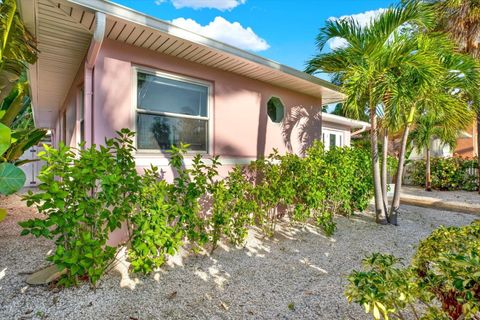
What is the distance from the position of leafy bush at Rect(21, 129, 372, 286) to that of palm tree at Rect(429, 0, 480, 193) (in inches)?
307

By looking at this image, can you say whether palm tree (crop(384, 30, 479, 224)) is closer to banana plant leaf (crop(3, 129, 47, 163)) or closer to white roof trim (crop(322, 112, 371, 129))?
white roof trim (crop(322, 112, 371, 129))

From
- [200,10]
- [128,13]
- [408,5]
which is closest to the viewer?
[128,13]

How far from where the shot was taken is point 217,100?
521 cm

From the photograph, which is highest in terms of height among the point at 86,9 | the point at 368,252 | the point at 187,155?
the point at 86,9

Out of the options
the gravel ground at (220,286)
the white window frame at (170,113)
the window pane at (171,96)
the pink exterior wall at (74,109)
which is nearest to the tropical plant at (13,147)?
the pink exterior wall at (74,109)

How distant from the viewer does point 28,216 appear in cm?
627

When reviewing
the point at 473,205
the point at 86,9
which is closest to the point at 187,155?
the point at 86,9

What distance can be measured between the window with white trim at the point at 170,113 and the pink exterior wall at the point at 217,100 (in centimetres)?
15

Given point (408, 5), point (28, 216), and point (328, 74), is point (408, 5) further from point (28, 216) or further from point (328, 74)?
point (28, 216)

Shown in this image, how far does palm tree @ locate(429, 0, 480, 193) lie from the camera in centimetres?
864

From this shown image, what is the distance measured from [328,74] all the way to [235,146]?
111 inches

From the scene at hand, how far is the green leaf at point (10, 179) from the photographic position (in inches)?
103

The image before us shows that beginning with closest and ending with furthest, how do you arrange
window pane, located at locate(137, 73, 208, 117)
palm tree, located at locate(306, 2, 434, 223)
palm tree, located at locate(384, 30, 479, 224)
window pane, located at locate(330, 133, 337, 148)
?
1. window pane, located at locate(137, 73, 208, 117)
2. palm tree, located at locate(384, 30, 479, 224)
3. palm tree, located at locate(306, 2, 434, 223)
4. window pane, located at locate(330, 133, 337, 148)

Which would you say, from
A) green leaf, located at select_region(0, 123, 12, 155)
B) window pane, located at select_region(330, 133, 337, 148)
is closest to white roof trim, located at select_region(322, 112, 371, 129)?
window pane, located at select_region(330, 133, 337, 148)
